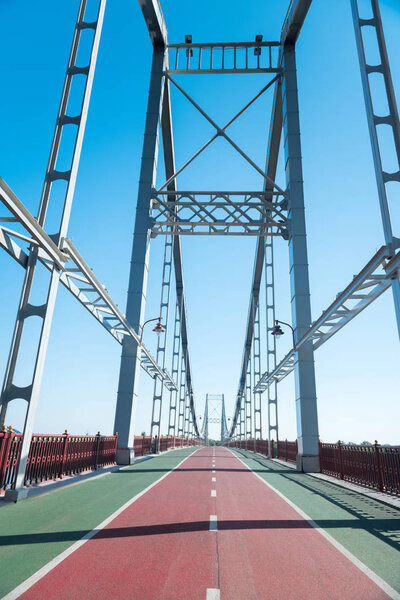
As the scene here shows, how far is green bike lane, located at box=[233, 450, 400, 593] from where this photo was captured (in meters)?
4.74

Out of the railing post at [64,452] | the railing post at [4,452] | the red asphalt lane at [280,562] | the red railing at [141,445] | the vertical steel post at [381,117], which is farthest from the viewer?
the red railing at [141,445]

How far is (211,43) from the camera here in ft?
82.9

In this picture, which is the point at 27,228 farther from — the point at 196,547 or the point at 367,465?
the point at 367,465

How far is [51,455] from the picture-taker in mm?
10383

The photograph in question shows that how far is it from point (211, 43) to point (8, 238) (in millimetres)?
23468

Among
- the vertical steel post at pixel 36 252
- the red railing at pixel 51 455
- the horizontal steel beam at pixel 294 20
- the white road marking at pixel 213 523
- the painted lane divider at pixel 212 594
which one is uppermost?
the horizontal steel beam at pixel 294 20

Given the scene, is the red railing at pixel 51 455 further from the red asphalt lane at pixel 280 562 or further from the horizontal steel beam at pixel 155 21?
the horizontal steel beam at pixel 155 21

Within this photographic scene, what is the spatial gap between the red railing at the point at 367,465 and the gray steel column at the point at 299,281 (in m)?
1.95

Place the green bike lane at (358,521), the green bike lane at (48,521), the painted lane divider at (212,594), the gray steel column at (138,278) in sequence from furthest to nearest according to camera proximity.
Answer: the gray steel column at (138,278), the green bike lane at (358,521), the green bike lane at (48,521), the painted lane divider at (212,594)

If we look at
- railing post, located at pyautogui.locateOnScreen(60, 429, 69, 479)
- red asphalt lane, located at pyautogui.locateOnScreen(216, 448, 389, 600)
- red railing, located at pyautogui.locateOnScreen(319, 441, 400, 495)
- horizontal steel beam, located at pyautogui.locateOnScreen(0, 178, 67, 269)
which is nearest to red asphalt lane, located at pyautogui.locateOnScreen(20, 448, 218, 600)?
red asphalt lane, located at pyautogui.locateOnScreen(216, 448, 389, 600)

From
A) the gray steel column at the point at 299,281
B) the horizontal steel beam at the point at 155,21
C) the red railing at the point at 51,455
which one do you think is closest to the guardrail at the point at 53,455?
the red railing at the point at 51,455

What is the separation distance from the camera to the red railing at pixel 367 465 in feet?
31.3

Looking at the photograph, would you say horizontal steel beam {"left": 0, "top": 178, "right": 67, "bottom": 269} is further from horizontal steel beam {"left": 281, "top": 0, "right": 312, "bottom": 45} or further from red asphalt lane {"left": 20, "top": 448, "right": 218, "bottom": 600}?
horizontal steel beam {"left": 281, "top": 0, "right": 312, "bottom": 45}

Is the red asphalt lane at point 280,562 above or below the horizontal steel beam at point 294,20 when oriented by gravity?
below
